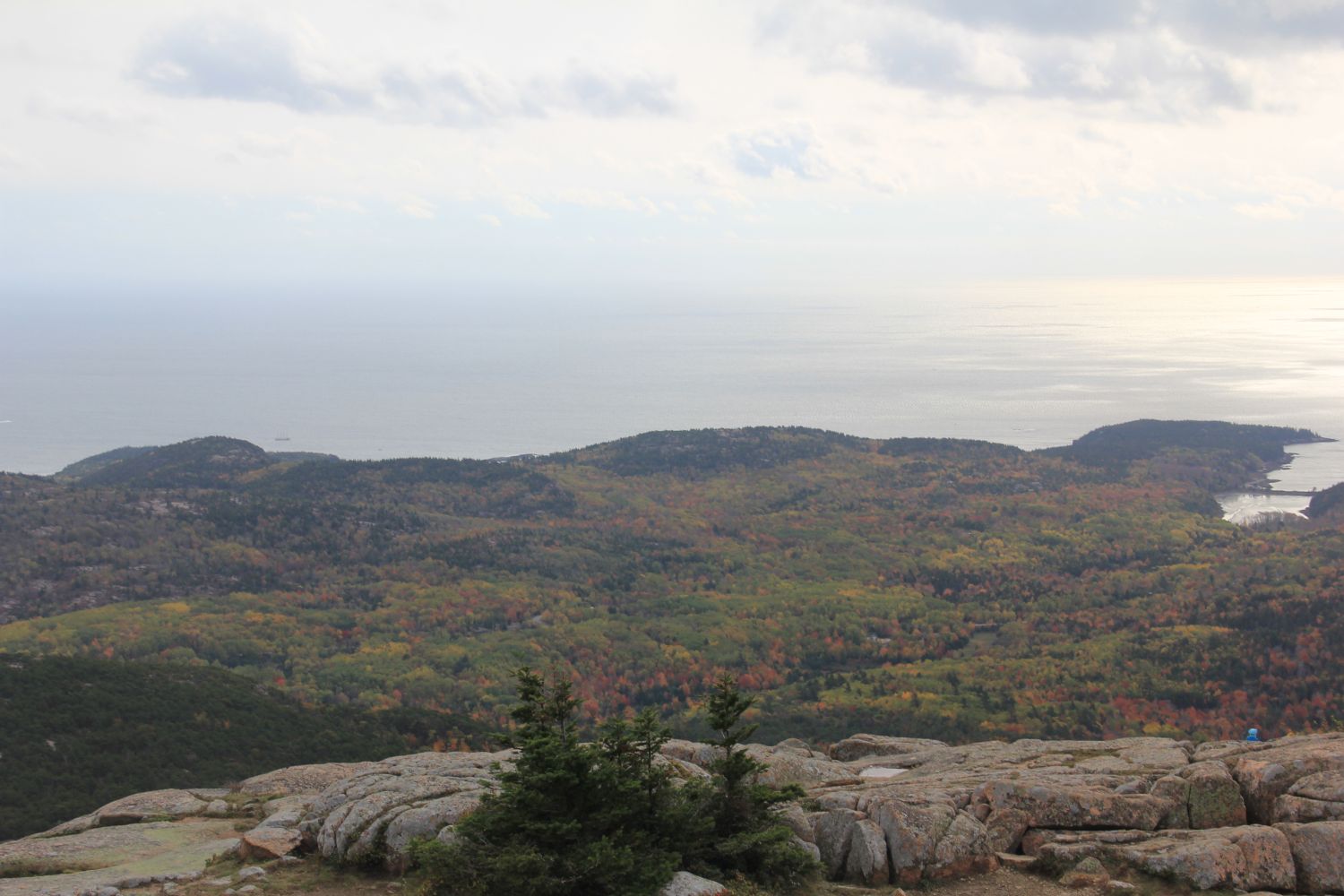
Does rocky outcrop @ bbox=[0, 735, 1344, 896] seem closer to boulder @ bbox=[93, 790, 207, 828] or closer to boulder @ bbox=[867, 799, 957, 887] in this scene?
boulder @ bbox=[867, 799, 957, 887]

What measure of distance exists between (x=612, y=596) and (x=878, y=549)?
28166 mm

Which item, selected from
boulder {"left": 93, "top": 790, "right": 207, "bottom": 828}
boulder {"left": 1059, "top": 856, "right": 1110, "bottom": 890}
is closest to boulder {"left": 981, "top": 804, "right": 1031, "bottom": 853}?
boulder {"left": 1059, "top": 856, "right": 1110, "bottom": 890}

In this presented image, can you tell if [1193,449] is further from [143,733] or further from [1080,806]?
[1080,806]

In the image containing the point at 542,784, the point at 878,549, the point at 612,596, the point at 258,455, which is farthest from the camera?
the point at 258,455

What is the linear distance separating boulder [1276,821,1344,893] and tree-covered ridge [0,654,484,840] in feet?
115

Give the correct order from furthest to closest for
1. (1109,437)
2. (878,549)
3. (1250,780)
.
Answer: (1109,437)
(878,549)
(1250,780)

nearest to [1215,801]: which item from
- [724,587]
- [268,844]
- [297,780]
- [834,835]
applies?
[834,835]

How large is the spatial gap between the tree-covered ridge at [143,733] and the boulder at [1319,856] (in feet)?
115

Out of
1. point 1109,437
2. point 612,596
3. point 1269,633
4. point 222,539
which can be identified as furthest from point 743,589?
point 1109,437

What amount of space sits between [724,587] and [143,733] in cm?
5417

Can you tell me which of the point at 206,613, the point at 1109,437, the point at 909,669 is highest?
the point at 1109,437

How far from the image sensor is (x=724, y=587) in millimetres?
90438

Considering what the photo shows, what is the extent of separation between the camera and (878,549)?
100 m

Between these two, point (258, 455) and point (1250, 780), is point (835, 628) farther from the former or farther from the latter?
point (258, 455)
